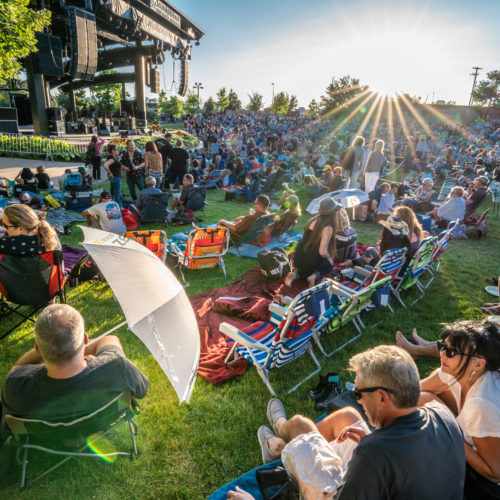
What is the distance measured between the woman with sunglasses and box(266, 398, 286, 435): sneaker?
1332 millimetres

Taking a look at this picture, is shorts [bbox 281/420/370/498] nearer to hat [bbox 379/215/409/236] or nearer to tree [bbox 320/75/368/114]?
hat [bbox 379/215/409/236]

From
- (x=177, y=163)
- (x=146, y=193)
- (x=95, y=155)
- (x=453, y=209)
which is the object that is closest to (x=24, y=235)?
(x=146, y=193)

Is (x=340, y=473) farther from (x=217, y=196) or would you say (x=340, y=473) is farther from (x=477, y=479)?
(x=217, y=196)

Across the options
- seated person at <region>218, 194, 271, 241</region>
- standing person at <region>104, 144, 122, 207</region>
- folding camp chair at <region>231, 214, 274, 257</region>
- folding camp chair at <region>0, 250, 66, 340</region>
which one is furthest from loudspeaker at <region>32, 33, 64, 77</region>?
folding camp chair at <region>0, 250, 66, 340</region>

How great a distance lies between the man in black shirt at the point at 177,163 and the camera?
1034 centimetres

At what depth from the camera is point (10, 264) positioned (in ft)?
11.4

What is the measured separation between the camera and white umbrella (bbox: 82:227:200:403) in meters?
2.28

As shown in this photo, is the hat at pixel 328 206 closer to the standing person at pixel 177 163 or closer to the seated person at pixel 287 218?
the seated person at pixel 287 218

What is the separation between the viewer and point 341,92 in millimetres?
39469

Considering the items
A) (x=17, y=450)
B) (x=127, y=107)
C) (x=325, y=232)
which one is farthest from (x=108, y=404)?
(x=127, y=107)

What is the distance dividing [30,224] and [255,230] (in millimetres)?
4131

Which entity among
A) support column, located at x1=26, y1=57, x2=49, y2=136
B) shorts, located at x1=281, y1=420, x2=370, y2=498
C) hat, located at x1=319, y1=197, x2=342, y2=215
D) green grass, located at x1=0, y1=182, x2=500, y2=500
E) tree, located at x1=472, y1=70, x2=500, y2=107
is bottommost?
green grass, located at x1=0, y1=182, x2=500, y2=500

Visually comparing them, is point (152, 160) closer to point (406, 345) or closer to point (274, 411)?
point (406, 345)

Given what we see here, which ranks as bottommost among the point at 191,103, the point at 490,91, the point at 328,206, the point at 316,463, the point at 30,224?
the point at 316,463
